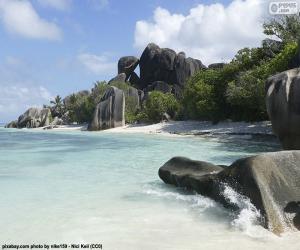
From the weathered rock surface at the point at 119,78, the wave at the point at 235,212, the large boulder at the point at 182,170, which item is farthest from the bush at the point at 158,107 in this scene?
the wave at the point at 235,212

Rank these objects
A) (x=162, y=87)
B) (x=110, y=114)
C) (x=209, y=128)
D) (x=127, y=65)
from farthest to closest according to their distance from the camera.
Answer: (x=127, y=65), (x=162, y=87), (x=110, y=114), (x=209, y=128)

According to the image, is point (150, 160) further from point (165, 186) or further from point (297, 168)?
point (297, 168)

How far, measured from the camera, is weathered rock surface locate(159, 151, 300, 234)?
6992mm

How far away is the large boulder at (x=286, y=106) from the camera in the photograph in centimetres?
1586

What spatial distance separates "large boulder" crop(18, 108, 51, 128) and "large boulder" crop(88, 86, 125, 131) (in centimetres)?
2451

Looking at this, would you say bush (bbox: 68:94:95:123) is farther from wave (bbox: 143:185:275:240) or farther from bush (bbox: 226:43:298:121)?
wave (bbox: 143:185:275:240)

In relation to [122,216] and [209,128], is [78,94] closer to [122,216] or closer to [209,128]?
[209,128]

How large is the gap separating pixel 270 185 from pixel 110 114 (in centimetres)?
4612

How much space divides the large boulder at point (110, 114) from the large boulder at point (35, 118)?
2451 cm

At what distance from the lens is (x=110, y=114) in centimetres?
5281

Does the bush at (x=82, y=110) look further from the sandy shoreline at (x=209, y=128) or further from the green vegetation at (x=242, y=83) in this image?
the green vegetation at (x=242, y=83)

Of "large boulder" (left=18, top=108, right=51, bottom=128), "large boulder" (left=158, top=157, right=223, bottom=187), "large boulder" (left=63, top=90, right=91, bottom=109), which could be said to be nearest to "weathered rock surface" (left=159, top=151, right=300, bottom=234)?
"large boulder" (left=158, top=157, right=223, bottom=187)

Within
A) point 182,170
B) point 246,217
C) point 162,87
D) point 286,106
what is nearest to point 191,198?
point 182,170

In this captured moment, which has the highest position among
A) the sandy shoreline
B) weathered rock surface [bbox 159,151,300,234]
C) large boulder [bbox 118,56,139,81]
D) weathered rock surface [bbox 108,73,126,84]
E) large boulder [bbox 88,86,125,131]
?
large boulder [bbox 118,56,139,81]
